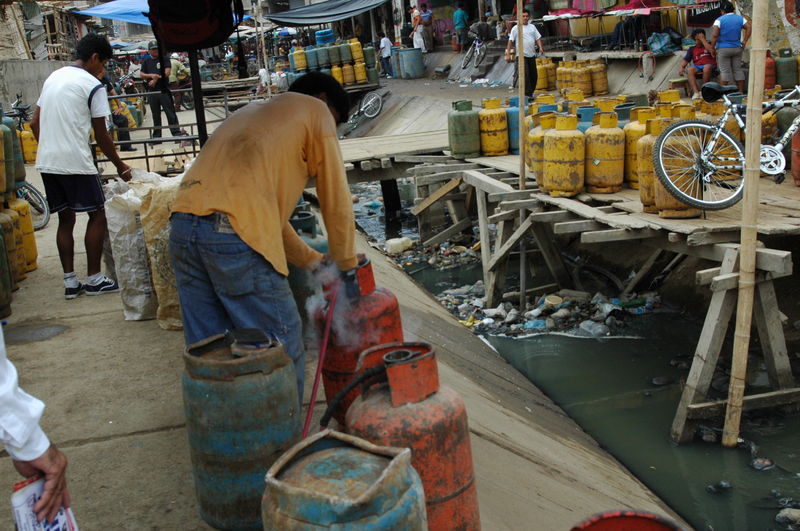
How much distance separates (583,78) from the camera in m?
19.4

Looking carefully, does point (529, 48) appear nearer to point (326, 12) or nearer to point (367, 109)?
point (367, 109)

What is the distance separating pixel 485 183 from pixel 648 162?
3271 millimetres

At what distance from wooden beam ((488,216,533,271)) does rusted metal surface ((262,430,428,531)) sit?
7180 mm

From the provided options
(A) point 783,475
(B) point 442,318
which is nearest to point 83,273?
(B) point 442,318

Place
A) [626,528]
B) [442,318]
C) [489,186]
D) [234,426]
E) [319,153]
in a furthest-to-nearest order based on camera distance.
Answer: [489,186]
[442,318]
[319,153]
[234,426]
[626,528]

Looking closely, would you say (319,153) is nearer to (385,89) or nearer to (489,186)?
(489,186)

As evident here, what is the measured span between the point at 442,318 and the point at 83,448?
5336 millimetres

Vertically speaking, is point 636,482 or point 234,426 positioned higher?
point 234,426

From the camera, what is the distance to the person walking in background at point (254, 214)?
130 inches

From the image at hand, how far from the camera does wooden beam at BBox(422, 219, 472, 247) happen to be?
1320 cm

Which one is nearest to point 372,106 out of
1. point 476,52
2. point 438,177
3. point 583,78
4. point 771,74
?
point 476,52

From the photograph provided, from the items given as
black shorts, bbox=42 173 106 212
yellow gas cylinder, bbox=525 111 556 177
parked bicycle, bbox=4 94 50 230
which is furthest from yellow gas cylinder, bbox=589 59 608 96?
black shorts, bbox=42 173 106 212

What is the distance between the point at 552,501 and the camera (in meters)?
4.63

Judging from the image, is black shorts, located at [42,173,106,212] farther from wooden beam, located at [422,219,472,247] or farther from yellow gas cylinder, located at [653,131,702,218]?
wooden beam, located at [422,219,472,247]
